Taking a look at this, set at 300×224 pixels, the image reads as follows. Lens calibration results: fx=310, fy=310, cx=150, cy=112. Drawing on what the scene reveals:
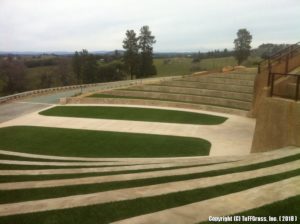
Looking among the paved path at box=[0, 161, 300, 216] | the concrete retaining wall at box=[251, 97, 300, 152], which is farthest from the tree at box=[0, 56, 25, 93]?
the paved path at box=[0, 161, 300, 216]

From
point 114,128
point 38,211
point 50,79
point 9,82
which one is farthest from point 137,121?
point 50,79

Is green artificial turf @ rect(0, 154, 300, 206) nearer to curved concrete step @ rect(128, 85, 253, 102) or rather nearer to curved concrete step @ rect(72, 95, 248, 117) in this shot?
curved concrete step @ rect(72, 95, 248, 117)

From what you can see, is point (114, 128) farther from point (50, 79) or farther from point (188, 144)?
point (50, 79)

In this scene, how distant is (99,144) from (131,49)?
50711mm

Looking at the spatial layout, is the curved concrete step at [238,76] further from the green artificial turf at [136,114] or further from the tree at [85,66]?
the tree at [85,66]

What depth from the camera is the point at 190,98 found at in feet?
93.5

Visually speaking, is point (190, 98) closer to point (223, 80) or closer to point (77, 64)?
point (223, 80)

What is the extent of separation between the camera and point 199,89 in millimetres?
30062

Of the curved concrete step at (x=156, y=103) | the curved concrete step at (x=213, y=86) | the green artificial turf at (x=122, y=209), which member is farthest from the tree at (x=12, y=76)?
the green artificial turf at (x=122, y=209)

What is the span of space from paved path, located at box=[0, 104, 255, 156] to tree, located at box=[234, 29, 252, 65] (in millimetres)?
37566

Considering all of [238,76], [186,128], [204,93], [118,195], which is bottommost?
[186,128]

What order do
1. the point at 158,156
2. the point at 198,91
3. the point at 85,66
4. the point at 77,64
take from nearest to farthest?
the point at 158,156 < the point at 198,91 < the point at 85,66 < the point at 77,64

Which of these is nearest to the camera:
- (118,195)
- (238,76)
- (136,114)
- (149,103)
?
(118,195)

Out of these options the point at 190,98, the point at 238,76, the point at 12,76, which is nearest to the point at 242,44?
the point at 238,76
